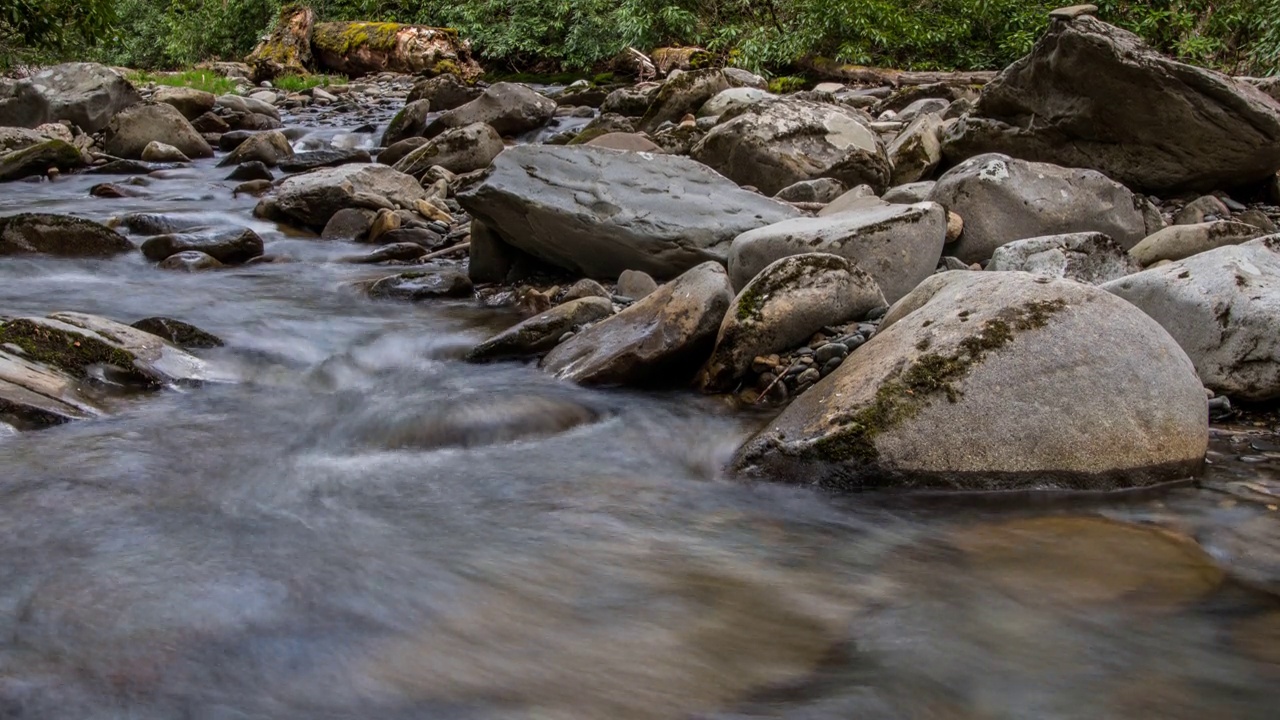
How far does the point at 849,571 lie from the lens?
3307 millimetres

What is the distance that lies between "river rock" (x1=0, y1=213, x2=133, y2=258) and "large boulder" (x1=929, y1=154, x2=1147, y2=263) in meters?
6.48

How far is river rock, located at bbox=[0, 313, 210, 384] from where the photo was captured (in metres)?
4.47

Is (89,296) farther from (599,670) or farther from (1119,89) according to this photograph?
(1119,89)

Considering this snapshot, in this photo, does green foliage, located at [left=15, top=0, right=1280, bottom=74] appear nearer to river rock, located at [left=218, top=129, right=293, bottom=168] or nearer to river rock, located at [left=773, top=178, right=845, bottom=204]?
river rock, located at [left=218, top=129, right=293, bottom=168]

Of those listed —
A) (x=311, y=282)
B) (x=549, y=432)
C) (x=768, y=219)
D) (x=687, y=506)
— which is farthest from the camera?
(x=311, y=282)

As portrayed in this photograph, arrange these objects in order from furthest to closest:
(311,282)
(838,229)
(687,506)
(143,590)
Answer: (311,282) < (838,229) < (687,506) < (143,590)

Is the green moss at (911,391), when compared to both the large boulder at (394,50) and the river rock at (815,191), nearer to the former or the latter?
the river rock at (815,191)

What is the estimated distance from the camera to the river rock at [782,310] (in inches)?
193

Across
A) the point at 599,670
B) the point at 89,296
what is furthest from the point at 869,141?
the point at 599,670

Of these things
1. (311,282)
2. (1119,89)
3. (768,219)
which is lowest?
(311,282)

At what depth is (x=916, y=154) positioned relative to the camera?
8.75m

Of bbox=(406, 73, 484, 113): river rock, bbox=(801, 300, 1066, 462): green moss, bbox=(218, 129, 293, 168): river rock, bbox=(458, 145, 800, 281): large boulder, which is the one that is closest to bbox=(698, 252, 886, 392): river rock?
bbox=(801, 300, 1066, 462): green moss

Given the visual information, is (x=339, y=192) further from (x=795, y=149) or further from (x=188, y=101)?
(x=188, y=101)

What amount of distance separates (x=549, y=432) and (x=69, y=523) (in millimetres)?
1998
